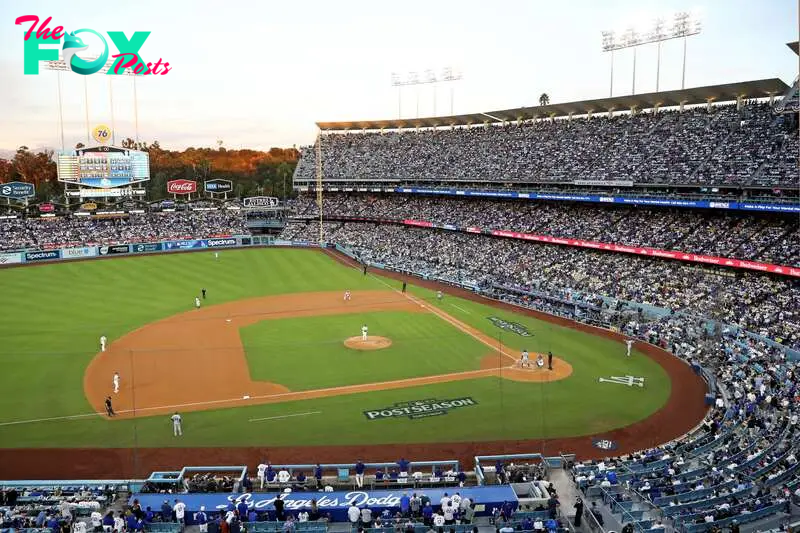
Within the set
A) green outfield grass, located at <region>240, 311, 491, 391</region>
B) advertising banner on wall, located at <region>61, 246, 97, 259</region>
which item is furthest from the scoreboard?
green outfield grass, located at <region>240, 311, 491, 391</region>

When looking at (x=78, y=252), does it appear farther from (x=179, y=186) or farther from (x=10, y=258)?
(x=179, y=186)

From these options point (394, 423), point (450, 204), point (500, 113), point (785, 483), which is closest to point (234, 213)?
point (450, 204)

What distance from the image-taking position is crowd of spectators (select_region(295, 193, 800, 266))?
37.4m

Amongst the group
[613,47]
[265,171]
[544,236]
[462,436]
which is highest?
[613,47]

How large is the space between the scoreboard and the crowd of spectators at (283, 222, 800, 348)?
2844 centimetres

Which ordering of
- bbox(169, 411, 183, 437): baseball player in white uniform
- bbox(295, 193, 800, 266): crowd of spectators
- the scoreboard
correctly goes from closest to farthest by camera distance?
1. bbox(169, 411, 183, 437): baseball player in white uniform
2. bbox(295, 193, 800, 266): crowd of spectators
3. the scoreboard

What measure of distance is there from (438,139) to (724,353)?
172 ft

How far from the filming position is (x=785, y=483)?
1616 cm

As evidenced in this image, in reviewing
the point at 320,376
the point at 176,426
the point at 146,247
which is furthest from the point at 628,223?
the point at 146,247

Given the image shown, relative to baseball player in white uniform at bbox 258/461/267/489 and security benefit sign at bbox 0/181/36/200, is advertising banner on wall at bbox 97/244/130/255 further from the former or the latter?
baseball player in white uniform at bbox 258/461/267/489

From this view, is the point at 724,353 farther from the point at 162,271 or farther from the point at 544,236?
the point at 162,271

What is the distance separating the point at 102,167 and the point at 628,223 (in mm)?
58517

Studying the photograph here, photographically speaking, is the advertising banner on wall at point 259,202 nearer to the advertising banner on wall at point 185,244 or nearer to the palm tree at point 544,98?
the advertising banner on wall at point 185,244

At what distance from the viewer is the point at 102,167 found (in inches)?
2680
